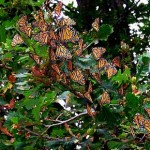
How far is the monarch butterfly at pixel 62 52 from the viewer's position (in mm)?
1510

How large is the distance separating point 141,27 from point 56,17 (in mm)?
3001

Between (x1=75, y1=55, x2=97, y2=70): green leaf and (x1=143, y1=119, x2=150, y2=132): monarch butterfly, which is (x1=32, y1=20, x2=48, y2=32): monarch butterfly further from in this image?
(x1=143, y1=119, x2=150, y2=132): monarch butterfly

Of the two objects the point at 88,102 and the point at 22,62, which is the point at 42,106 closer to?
the point at 88,102

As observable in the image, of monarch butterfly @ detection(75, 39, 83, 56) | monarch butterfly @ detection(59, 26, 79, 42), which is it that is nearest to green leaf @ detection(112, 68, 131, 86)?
monarch butterfly @ detection(75, 39, 83, 56)

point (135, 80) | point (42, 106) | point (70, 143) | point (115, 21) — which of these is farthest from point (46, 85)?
point (115, 21)

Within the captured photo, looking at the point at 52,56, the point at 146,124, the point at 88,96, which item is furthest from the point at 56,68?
the point at 146,124

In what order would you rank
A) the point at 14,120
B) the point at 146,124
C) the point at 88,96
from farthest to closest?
the point at 14,120 < the point at 88,96 < the point at 146,124

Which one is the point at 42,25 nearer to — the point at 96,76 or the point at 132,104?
the point at 96,76

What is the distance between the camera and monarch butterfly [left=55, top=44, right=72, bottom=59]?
4.95 ft

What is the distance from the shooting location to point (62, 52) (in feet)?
4.99

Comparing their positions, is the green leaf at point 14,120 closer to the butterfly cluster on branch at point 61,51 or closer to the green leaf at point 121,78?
the butterfly cluster on branch at point 61,51

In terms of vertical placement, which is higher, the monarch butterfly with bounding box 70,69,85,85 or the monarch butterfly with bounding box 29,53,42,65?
the monarch butterfly with bounding box 29,53,42,65

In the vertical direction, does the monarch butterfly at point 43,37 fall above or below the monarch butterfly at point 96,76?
above

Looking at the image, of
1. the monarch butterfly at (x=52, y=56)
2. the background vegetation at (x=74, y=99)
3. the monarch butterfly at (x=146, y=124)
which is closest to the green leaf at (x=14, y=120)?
the background vegetation at (x=74, y=99)
